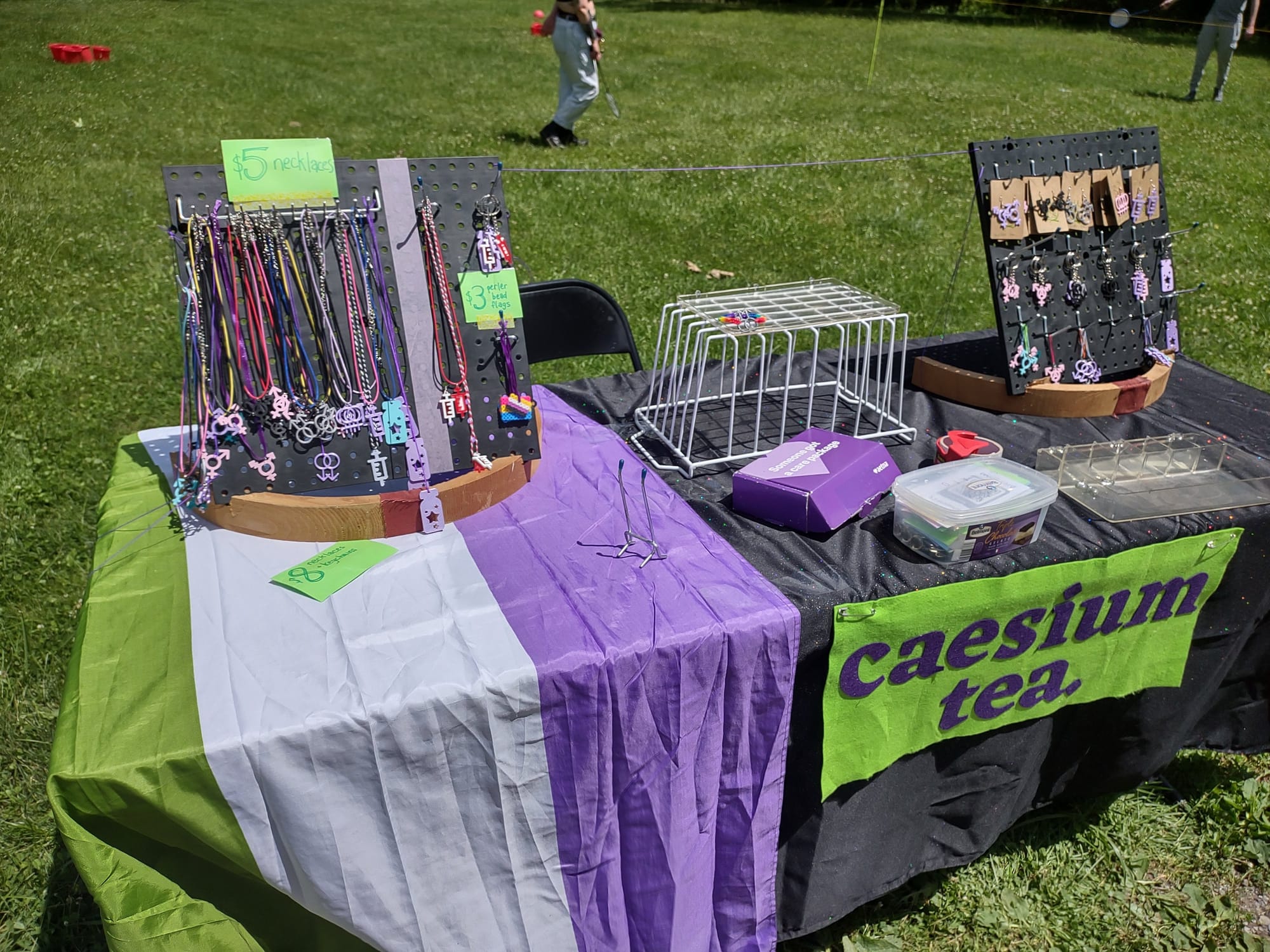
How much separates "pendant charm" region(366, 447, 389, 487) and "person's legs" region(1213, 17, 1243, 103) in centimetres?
1000

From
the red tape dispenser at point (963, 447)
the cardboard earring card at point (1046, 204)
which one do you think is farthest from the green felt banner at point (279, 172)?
the cardboard earring card at point (1046, 204)

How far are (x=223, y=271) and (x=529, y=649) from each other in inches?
30.3

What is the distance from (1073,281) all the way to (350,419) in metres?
1.57

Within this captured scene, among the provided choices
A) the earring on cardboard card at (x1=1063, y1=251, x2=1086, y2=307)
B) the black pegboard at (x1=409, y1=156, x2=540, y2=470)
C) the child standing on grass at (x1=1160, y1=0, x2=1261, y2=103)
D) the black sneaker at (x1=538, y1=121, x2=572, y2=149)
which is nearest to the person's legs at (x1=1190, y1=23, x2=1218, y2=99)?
the child standing on grass at (x1=1160, y1=0, x2=1261, y2=103)

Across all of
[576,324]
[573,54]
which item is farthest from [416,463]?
[573,54]

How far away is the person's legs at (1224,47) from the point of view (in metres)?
8.67

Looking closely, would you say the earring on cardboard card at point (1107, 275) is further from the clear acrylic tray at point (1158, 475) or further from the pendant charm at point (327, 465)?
the pendant charm at point (327, 465)

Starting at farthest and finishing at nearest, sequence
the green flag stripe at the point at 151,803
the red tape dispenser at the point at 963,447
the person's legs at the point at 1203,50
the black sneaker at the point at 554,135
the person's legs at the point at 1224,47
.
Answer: the person's legs at the point at 1203,50, the person's legs at the point at 1224,47, the black sneaker at the point at 554,135, the red tape dispenser at the point at 963,447, the green flag stripe at the point at 151,803

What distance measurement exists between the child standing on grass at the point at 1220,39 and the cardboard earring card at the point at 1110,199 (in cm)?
844

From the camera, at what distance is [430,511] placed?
5.15 ft

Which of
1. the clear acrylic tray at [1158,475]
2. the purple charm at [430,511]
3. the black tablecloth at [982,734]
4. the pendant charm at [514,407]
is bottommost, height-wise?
the black tablecloth at [982,734]

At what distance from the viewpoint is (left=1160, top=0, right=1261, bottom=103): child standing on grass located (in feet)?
28.7

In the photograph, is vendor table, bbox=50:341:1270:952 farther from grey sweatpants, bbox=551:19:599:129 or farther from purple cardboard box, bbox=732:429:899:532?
grey sweatpants, bbox=551:19:599:129

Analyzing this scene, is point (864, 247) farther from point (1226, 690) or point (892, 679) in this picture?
point (892, 679)
